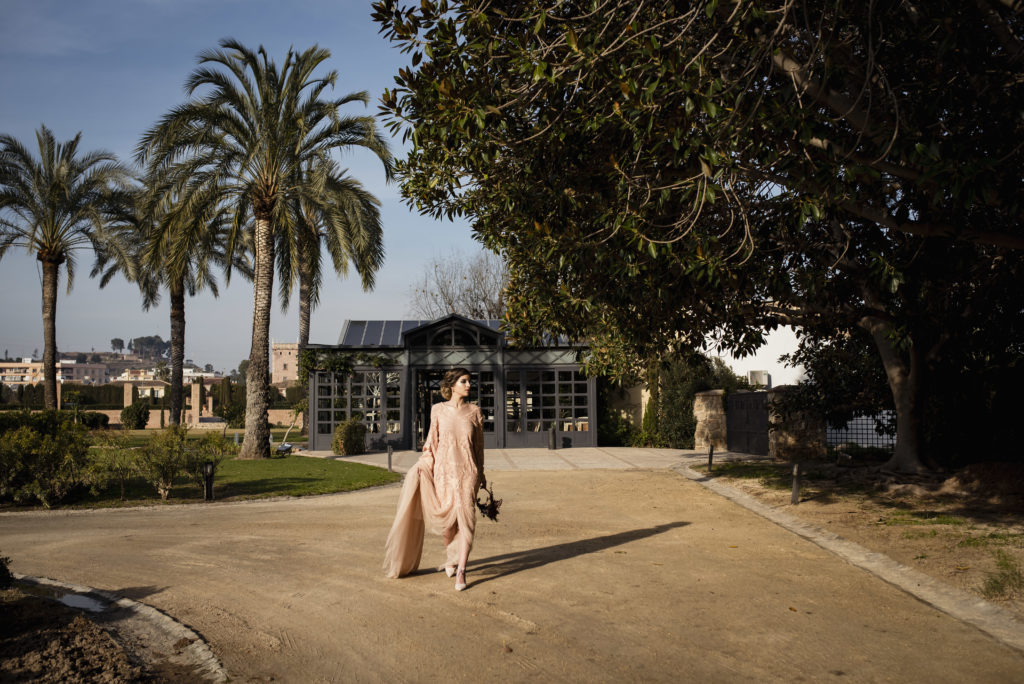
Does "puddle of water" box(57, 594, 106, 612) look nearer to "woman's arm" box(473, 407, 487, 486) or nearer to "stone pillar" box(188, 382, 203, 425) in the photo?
"woman's arm" box(473, 407, 487, 486)

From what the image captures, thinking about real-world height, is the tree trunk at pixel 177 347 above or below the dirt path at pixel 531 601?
above

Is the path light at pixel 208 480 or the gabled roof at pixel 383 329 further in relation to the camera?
the gabled roof at pixel 383 329

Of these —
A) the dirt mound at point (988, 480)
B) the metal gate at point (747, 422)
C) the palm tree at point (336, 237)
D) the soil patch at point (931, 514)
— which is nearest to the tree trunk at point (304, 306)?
the palm tree at point (336, 237)

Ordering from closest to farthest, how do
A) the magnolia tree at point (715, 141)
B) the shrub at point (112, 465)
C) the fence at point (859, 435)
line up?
the magnolia tree at point (715, 141), the shrub at point (112, 465), the fence at point (859, 435)

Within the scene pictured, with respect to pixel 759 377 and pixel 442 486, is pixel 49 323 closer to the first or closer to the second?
pixel 442 486

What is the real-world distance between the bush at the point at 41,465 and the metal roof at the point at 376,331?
39.7ft

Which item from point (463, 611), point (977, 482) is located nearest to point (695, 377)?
point (977, 482)

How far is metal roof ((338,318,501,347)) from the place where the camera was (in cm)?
2441

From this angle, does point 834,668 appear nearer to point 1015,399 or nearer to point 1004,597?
point 1004,597

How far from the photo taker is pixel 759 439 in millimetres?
20672

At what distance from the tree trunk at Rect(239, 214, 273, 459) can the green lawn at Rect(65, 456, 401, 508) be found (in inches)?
47.0

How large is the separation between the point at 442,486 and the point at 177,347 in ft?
78.7

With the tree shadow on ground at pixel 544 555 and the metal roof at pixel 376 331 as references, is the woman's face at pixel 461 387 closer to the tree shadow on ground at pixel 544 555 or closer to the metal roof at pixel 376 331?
the tree shadow on ground at pixel 544 555

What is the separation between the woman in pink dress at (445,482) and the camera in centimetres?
654
